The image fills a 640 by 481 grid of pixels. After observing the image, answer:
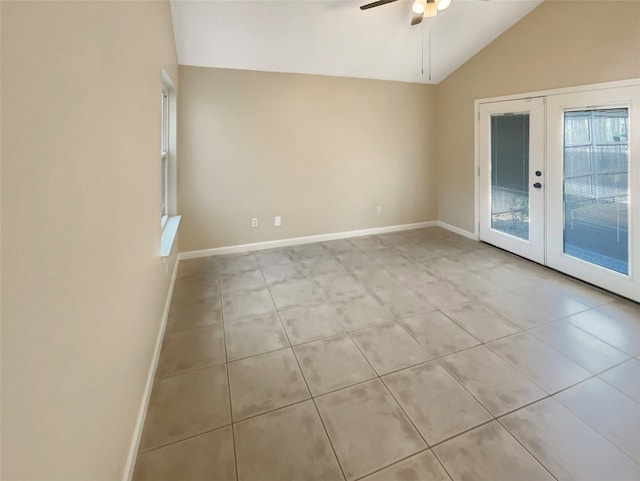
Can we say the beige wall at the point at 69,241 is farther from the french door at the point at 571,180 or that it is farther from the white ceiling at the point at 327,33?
the french door at the point at 571,180

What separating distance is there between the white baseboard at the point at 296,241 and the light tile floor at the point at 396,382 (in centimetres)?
89

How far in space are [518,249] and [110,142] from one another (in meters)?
4.37

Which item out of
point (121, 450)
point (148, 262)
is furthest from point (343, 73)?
point (121, 450)

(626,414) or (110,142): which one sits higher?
(110,142)

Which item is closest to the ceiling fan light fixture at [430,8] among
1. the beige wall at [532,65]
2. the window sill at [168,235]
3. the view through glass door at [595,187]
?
the beige wall at [532,65]

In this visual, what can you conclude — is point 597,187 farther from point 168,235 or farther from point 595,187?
point 168,235

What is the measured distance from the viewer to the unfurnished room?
A: 873 millimetres

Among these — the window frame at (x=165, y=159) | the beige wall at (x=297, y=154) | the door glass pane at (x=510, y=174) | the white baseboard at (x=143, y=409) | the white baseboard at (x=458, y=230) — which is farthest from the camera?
the white baseboard at (x=458, y=230)

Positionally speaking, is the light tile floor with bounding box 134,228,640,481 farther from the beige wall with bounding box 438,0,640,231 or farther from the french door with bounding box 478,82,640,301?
the beige wall with bounding box 438,0,640,231

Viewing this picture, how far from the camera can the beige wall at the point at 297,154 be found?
13.5 feet

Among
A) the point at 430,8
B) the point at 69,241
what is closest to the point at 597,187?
the point at 430,8

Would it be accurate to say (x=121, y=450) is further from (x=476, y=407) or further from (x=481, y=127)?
(x=481, y=127)

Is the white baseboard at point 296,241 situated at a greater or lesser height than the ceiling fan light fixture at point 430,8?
lesser

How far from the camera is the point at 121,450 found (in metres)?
1.33
